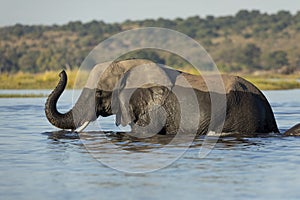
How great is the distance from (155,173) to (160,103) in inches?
137

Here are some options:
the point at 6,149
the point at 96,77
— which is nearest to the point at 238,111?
the point at 96,77

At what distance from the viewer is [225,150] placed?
1065 cm

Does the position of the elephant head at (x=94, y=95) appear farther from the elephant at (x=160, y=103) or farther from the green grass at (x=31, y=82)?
the green grass at (x=31, y=82)

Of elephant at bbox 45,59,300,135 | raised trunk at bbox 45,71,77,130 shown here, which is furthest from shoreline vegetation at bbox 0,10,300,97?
raised trunk at bbox 45,71,77,130

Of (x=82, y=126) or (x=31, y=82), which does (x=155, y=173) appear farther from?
(x=31, y=82)

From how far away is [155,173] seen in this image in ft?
29.1

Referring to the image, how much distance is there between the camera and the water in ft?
25.1

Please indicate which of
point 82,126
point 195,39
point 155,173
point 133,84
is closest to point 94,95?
point 82,126

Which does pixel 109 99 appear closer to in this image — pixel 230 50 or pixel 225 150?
pixel 225 150

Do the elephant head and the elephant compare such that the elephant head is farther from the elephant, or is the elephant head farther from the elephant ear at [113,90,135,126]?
the elephant ear at [113,90,135,126]

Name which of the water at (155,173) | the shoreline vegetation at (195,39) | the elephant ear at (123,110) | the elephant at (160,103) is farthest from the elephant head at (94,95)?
the shoreline vegetation at (195,39)

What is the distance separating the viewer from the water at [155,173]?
766 cm

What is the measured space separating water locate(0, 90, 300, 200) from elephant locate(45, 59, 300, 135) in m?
0.49

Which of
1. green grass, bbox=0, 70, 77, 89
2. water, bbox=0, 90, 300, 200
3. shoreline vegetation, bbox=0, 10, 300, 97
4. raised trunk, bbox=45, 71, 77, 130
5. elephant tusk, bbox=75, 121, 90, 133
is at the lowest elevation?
water, bbox=0, 90, 300, 200
